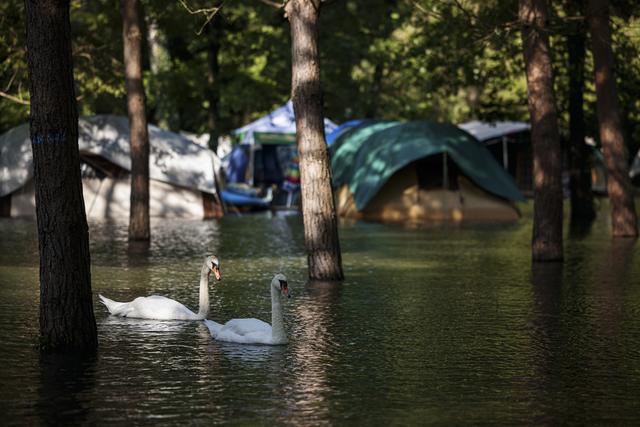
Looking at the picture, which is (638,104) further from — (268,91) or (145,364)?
(145,364)

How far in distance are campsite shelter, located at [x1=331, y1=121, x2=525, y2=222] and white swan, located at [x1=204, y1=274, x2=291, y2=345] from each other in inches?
1078

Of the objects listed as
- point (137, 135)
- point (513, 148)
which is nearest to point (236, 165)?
point (513, 148)

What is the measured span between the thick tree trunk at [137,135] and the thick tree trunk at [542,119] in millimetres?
8829

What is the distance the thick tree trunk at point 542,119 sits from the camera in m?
24.2

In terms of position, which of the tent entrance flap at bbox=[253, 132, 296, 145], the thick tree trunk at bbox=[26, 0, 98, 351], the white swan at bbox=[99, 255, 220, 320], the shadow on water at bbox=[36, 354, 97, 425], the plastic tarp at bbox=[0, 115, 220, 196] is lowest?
the shadow on water at bbox=[36, 354, 97, 425]

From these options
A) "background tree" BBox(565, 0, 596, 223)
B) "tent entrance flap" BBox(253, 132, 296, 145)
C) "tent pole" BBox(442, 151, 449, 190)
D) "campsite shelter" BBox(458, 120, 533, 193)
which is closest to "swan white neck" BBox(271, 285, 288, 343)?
"background tree" BBox(565, 0, 596, 223)

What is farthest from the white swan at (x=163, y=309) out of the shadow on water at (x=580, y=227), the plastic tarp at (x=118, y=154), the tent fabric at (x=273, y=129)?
the tent fabric at (x=273, y=129)

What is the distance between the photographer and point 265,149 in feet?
211

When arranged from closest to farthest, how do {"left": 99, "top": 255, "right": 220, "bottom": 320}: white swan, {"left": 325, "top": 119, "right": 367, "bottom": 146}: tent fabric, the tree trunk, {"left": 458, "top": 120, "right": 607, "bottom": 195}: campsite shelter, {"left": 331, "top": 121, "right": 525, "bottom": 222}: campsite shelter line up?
{"left": 99, "top": 255, "right": 220, "bottom": 320}: white swan, {"left": 331, "top": 121, "right": 525, "bottom": 222}: campsite shelter, the tree trunk, {"left": 325, "top": 119, "right": 367, "bottom": 146}: tent fabric, {"left": 458, "top": 120, "right": 607, "bottom": 195}: campsite shelter

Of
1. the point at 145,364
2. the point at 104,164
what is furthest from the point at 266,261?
the point at 104,164

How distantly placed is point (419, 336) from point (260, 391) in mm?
3761

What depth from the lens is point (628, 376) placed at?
1233cm

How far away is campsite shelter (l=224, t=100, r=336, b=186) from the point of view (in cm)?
5222

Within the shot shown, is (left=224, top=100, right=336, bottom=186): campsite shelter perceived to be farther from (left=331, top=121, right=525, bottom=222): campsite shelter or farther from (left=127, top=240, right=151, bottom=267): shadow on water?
(left=127, top=240, right=151, bottom=267): shadow on water
